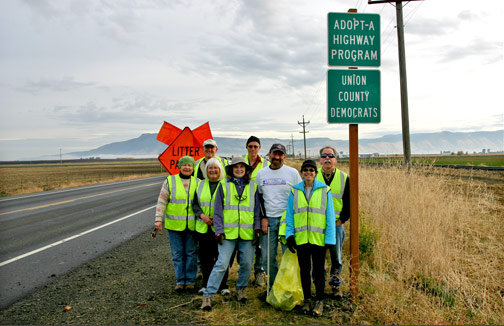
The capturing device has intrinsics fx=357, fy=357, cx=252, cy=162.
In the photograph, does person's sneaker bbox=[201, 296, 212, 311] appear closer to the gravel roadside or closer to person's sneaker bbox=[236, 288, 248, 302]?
the gravel roadside

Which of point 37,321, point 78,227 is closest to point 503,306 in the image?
point 37,321

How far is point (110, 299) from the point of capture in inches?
173

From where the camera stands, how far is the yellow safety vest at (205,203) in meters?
4.60

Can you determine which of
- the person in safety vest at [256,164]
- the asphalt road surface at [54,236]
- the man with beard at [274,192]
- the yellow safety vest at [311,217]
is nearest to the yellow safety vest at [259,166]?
the person in safety vest at [256,164]

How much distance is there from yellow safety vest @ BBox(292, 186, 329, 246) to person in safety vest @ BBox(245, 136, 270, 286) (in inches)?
37.4

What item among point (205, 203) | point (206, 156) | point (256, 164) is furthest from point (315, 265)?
point (206, 156)

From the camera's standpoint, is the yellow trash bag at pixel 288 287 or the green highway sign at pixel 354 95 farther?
the green highway sign at pixel 354 95

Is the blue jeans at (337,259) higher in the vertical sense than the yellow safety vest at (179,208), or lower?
lower

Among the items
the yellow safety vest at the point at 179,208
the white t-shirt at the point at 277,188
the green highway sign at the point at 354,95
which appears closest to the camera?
the green highway sign at the point at 354,95

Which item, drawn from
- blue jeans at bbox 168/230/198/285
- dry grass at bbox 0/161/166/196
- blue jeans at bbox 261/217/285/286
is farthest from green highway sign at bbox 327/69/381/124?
dry grass at bbox 0/161/166/196

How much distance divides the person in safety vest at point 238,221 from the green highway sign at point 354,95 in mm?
1314

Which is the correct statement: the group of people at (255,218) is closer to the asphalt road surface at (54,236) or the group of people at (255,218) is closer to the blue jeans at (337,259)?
the blue jeans at (337,259)

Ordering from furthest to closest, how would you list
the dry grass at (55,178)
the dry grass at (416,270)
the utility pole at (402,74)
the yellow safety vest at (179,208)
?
the dry grass at (55,178) → the utility pole at (402,74) → the yellow safety vest at (179,208) → the dry grass at (416,270)

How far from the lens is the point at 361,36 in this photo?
4.23 metres
